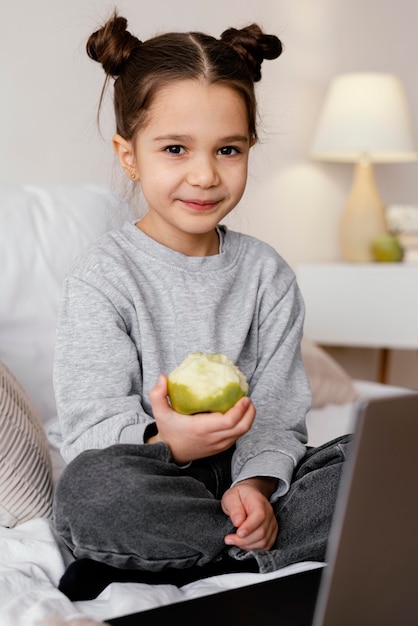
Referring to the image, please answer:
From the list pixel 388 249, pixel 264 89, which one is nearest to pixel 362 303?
pixel 388 249

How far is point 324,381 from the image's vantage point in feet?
6.68

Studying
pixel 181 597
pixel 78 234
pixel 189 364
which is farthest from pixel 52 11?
pixel 181 597

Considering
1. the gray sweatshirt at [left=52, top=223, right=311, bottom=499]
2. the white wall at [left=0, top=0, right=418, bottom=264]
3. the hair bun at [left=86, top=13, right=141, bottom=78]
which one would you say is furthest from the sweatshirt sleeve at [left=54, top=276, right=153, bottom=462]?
the white wall at [left=0, top=0, right=418, bottom=264]

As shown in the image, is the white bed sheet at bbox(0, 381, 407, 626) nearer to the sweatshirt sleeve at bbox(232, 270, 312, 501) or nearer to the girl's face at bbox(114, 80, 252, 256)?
the sweatshirt sleeve at bbox(232, 270, 312, 501)

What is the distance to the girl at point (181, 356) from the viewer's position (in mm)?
996

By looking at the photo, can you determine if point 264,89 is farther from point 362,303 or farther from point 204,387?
point 204,387

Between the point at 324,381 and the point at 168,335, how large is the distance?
0.84 metres

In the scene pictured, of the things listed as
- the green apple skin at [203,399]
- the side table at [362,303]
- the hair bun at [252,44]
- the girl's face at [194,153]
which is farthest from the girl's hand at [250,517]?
the side table at [362,303]

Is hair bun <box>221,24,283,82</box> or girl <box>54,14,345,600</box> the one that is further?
hair bun <box>221,24,283,82</box>

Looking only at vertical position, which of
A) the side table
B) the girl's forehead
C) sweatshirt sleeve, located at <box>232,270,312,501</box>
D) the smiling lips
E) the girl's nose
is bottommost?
the side table

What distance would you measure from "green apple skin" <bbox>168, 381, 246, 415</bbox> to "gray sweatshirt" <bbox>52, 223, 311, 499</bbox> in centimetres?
12

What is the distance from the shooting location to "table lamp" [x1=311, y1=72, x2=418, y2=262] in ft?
9.33

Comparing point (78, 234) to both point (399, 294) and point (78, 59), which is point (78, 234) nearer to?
point (78, 59)

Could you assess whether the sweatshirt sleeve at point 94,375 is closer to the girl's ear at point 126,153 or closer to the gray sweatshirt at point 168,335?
the gray sweatshirt at point 168,335
